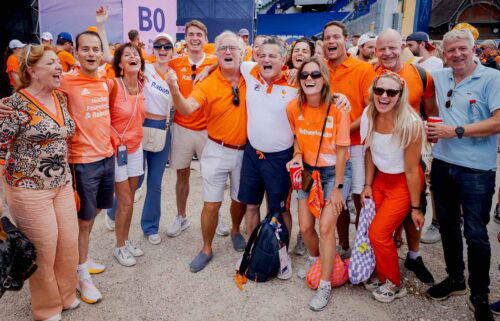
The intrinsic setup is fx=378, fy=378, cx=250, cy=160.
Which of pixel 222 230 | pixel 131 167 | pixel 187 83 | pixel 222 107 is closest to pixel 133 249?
pixel 131 167

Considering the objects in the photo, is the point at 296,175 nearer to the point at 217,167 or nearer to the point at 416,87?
the point at 217,167

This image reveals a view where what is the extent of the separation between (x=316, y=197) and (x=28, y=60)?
2.38 m

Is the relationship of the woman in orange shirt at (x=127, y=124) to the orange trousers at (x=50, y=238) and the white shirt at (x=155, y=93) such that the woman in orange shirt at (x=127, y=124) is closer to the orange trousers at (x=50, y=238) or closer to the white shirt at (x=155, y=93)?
the white shirt at (x=155, y=93)

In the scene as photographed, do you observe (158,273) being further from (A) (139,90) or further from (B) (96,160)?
(A) (139,90)

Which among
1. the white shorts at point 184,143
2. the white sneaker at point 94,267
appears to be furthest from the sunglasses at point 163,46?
the white sneaker at point 94,267

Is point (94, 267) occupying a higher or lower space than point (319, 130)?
lower

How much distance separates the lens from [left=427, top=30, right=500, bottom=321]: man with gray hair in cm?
283

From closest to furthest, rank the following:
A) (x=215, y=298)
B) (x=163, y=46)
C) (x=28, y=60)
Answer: (x=28, y=60) < (x=215, y=298) < (x=163, y=46)

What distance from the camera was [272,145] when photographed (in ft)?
11.2

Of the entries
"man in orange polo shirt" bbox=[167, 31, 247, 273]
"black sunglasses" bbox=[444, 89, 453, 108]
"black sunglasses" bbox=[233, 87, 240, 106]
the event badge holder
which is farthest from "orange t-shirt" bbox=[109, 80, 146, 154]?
"black sunglasses" bbox=[444, 89, 453, 108]

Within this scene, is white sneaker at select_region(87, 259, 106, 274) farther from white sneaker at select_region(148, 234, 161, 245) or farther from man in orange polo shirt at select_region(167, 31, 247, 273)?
man in orange polo shirt at select_region(167, 31, 247, 273)

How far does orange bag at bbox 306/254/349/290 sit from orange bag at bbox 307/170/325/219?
56 cm

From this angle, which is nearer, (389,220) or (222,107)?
(389,220)

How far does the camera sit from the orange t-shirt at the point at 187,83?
13.7 ft
